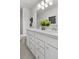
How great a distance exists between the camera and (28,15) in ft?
32.0
